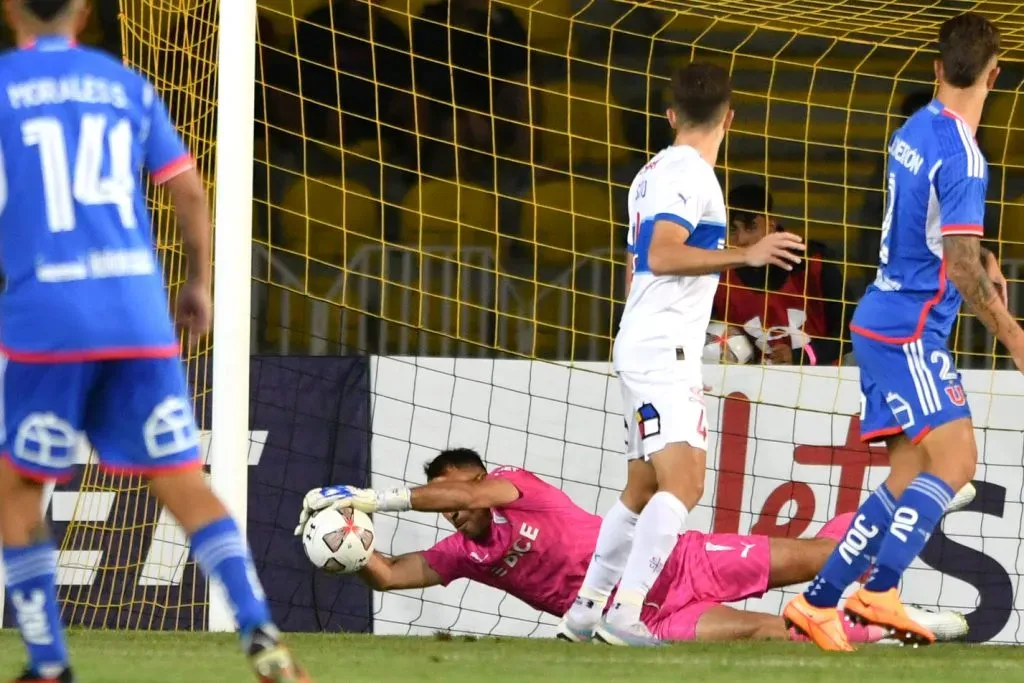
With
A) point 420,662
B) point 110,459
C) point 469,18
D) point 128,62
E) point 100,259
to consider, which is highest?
point 469,18

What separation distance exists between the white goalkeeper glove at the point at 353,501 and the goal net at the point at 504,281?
0.90 m

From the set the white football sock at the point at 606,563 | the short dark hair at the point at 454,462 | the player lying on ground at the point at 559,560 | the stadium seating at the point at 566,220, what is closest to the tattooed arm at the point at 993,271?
the white football sock at the point at 606,563

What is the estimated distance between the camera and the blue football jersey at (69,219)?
3.14m

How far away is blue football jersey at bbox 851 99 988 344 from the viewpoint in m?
4.61

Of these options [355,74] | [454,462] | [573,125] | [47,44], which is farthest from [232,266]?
[573,125]

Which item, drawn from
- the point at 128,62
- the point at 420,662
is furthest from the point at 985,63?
the point at 128,62

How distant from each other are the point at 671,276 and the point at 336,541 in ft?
4.71

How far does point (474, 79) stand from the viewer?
9336 millimetres

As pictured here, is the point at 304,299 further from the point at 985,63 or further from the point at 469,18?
the point at 985,63

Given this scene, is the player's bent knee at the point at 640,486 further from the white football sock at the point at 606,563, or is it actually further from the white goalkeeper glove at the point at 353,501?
the white goalkeeper glove at the point at 353,501

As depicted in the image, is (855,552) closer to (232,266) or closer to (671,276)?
(671,276)

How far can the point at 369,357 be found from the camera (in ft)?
21.2

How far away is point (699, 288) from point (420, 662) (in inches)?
56.7

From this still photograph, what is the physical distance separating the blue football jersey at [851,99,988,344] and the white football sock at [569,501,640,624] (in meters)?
0.93
